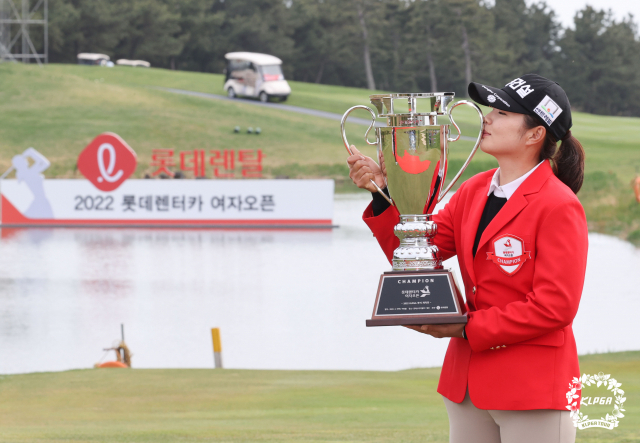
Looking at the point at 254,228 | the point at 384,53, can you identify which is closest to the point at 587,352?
the point at 254,228

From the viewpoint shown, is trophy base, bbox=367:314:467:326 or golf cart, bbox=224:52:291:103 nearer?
trophy base, bbox=367:314:467:326

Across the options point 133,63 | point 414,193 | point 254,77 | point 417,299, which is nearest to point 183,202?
point 414,193

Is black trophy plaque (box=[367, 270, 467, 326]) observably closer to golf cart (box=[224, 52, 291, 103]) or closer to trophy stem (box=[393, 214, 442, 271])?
trophy stem (box=[393, 214, 442, 271])

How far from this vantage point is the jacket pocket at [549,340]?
1.93 m

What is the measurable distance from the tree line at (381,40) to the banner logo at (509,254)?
50791 mm

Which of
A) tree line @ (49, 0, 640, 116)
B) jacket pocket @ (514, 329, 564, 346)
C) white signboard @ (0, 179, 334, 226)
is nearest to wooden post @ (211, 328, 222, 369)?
jacket pocket @ (514, 329, 564, 346)

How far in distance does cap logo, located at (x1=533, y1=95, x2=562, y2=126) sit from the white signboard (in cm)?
1401

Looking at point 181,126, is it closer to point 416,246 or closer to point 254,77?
point 254,77

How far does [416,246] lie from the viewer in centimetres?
218

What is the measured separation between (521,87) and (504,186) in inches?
9.5

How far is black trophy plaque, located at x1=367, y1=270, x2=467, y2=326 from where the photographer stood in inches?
78.3

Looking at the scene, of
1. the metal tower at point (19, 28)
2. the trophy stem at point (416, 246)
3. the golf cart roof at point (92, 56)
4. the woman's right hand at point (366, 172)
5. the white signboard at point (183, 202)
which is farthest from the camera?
the golf cart roof at point (92, 56)

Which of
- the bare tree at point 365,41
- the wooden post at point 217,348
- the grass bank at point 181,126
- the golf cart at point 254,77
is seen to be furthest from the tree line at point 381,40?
the wooden post at point 217,348

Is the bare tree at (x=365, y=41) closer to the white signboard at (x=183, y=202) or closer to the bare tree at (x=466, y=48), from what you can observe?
the bare tree at (x=466, y=48)
